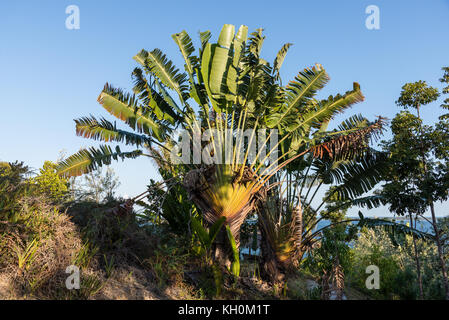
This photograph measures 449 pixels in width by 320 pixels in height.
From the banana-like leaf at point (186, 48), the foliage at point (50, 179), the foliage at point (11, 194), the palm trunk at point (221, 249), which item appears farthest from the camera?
the foliage at point (50, 179)

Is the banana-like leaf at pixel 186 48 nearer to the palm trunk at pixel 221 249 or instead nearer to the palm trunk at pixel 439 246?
the palm trunk at pixel 221 249

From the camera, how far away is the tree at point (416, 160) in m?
8.19

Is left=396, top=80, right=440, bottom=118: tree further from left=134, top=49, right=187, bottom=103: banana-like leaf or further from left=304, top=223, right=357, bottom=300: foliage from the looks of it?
left=134, top=49, right=187, bottom=103: banana-like leaf

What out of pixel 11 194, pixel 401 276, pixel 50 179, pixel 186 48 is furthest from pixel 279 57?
pixel 50 179

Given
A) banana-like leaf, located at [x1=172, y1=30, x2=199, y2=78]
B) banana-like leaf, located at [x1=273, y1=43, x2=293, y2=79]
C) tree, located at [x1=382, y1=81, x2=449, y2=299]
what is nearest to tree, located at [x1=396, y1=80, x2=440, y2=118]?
tree, located at [x1=382, y1=81, x2=449, y2=299]

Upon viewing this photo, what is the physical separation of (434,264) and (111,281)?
11.0m

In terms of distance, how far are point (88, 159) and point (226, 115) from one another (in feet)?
13.5

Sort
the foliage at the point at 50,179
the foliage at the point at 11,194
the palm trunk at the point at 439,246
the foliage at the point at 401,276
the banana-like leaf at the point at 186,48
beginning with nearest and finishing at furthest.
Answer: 1. the foliage at the point at 11,194
2. the palm trunk at the point at 439,246
3. the banana-like leaf at the point at 186,48
4. the foliage at the point at 401,276
5. the foliage at the point at 50,179

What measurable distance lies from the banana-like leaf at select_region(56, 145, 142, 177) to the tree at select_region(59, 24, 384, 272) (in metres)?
0.03

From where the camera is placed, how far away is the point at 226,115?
7.65 meters

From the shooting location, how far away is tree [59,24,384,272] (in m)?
7.16

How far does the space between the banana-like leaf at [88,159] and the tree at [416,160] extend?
736cm

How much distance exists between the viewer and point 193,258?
7.22m

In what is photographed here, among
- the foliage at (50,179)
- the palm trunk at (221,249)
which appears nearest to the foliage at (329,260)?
the palm trunk at (221,249)
